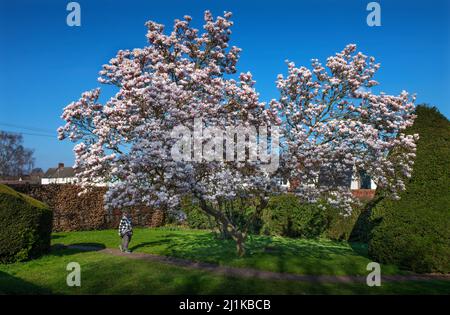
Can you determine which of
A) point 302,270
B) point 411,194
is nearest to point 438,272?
point 411,194

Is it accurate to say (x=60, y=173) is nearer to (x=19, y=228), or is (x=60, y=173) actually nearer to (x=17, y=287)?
(x=19, y=228)

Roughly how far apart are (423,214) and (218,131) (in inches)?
299

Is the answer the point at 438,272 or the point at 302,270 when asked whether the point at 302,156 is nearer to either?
the point at 302,270

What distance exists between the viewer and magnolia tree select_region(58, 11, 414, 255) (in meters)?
11.8

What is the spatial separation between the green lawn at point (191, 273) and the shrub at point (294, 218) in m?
6.61

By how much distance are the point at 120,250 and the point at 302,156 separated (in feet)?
29.9

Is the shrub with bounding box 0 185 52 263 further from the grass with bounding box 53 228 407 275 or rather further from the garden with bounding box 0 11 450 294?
the grass with bounding box 53 228 407 275

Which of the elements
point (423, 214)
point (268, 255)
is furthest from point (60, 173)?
point (423, 214)

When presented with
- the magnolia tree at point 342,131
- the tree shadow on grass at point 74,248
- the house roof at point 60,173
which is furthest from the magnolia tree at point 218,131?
the house roof at point 60,173

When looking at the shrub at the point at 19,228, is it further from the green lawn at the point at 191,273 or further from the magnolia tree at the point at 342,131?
the magnolia tree at the point at 342,131

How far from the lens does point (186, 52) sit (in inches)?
611

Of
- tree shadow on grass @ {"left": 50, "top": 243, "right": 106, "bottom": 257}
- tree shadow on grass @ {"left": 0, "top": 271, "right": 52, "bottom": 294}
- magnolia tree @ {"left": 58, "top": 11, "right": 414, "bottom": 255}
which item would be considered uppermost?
magnolia tree @ {"left": 58, "top": 11, "right": 414, "bottom": 255}

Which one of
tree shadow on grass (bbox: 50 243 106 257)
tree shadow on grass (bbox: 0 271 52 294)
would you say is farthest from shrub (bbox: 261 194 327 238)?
tree shadow on grass (bbox: 0 271 52 294)

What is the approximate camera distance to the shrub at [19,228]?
14.4 meters
